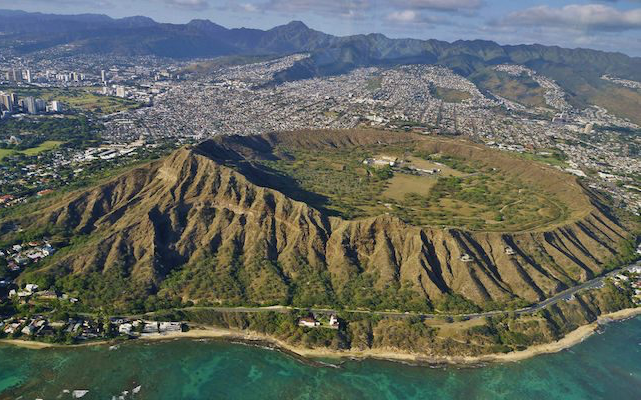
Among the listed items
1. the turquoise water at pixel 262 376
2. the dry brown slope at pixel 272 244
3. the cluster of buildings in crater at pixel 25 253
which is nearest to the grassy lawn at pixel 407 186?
the dry brown slope at pixel 272 244

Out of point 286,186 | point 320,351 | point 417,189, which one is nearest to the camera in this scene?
point 320,351

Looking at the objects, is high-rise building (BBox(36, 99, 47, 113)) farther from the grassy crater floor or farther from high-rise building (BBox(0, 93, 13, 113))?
the grassy crater floor

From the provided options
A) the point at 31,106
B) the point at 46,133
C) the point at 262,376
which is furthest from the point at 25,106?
the point at 262,376

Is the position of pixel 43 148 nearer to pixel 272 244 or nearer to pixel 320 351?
pixel 272 244

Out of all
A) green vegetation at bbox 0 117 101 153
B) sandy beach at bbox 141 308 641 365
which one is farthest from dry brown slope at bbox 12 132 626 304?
green vegetation at bbox 0 117 101 153

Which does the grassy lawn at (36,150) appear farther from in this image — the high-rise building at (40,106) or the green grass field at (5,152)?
the high-rise building at (40,106)

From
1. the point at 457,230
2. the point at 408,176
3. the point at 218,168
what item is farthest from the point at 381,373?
the point at 408,176
